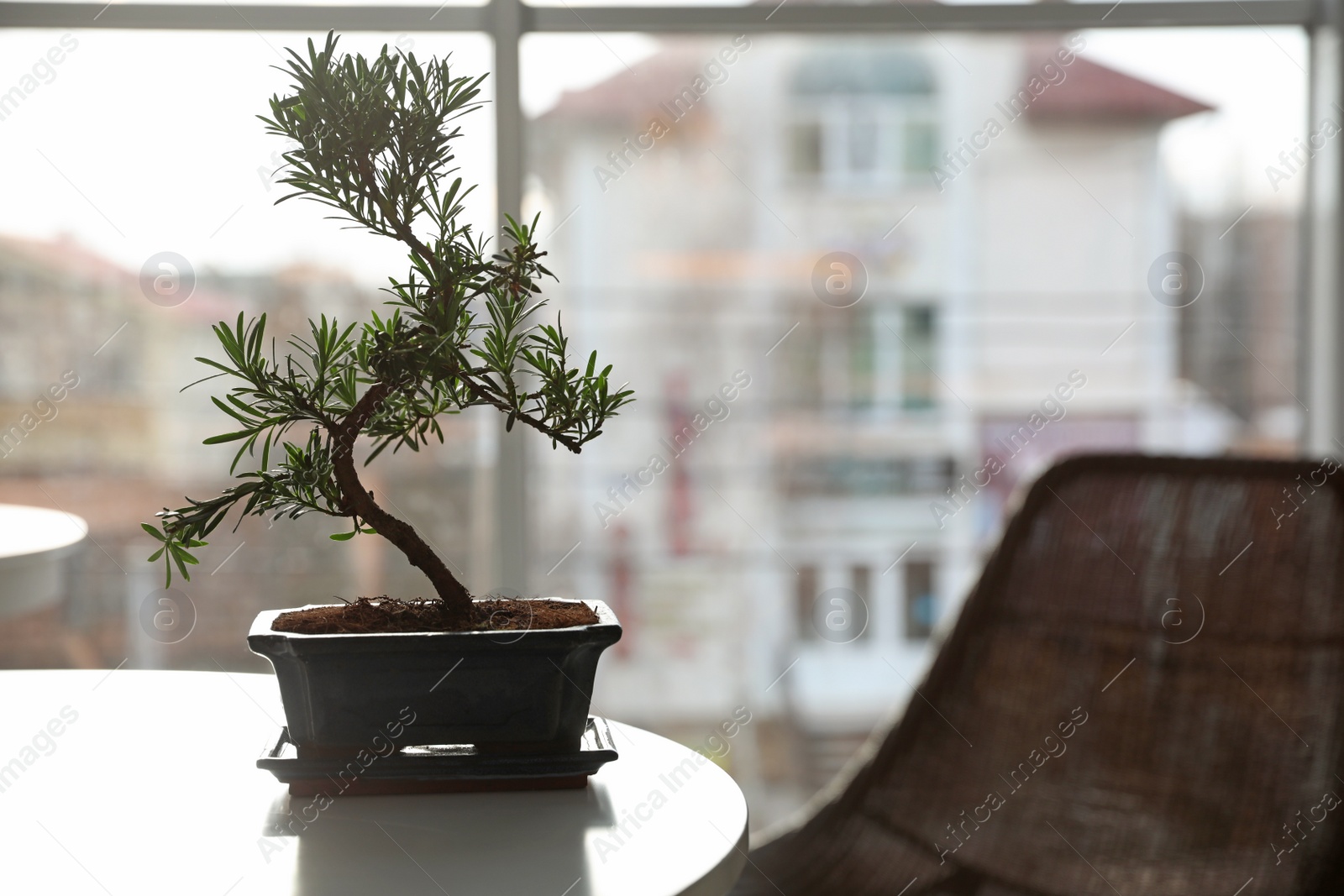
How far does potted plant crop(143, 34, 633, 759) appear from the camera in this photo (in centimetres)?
78

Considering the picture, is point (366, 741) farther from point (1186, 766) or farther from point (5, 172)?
point (5, 172)

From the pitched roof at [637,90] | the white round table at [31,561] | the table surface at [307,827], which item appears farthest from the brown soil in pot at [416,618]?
the pitched roof at [637,90]

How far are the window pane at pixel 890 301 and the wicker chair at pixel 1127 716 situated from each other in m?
0.95

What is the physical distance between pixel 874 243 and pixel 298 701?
6.87 ft

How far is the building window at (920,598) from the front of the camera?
8.98 feet

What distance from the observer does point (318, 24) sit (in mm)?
2311

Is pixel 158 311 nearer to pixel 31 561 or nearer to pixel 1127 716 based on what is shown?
pixel 31 561

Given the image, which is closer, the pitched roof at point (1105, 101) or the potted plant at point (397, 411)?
the potted plant at point (397, 411)

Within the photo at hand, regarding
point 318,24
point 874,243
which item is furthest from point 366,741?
point 874,243

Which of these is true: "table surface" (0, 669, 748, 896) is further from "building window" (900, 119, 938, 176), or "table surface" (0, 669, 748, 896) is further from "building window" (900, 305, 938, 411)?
"building window" (900, 119, 938, 176)

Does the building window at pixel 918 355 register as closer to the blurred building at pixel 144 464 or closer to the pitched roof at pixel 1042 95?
the pitched roof at pixel 1042 95

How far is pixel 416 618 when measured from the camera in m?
0.83

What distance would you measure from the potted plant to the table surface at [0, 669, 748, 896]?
6cm

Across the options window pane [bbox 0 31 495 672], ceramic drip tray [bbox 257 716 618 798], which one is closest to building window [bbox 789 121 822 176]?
window pane [bbox 0 31 495 672]
